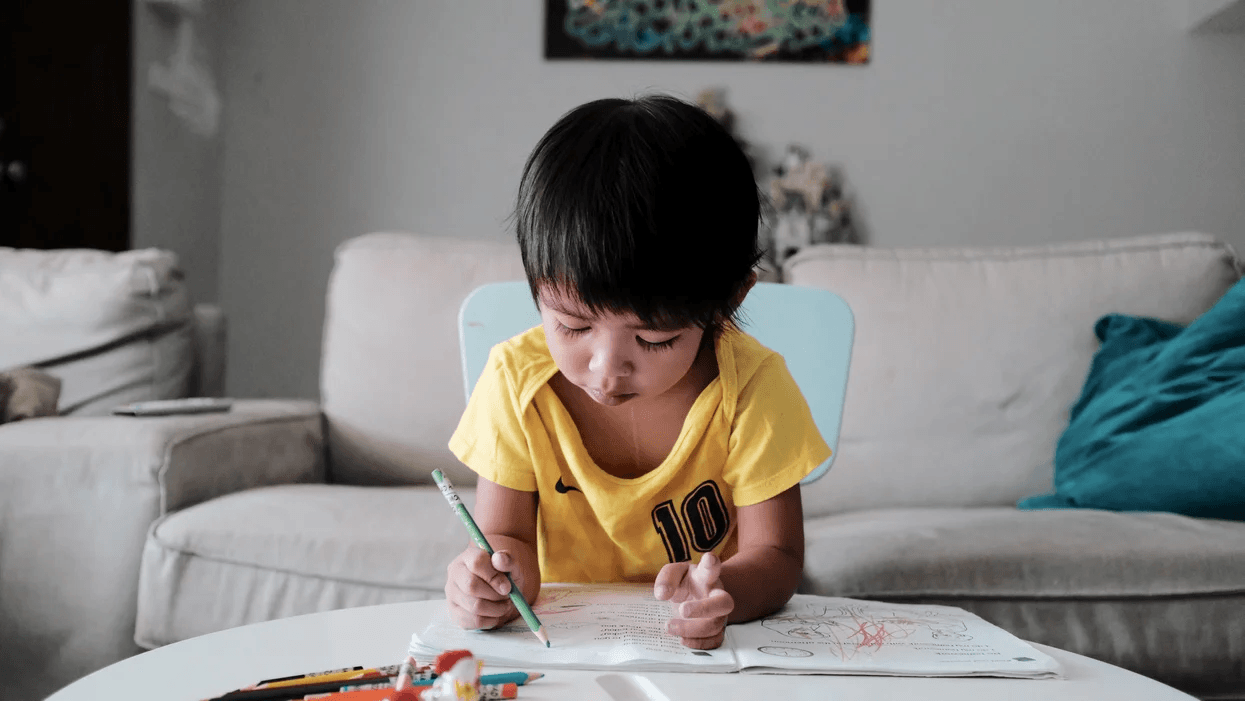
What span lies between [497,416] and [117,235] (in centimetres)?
209

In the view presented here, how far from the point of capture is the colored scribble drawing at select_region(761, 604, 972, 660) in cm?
65

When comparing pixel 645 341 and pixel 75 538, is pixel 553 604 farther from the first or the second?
pixel 75 538

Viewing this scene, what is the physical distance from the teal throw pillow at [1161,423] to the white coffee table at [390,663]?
32.7 inches

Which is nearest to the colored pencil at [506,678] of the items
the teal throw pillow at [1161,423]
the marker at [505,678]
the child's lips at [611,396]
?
the marker at [505,678]

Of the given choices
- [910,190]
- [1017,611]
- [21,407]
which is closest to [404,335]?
[21,407]

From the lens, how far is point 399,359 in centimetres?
173

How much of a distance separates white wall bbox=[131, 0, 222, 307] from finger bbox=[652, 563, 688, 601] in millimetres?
2373

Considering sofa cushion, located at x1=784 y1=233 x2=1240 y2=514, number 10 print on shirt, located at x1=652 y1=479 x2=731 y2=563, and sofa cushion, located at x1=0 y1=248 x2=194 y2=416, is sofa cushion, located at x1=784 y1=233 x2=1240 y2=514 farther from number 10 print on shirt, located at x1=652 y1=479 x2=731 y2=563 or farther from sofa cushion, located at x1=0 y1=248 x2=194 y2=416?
sofa cushion, located at x1=0 y1=248 x2=194 y2=416

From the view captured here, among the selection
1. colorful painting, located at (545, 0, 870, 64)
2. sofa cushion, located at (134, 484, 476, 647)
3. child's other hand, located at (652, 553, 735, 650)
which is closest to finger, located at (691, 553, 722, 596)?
child's other hand, located at (652, 553, 735, 650)

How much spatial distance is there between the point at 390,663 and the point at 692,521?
36cm

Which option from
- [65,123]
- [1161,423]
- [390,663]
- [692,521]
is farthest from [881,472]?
[65,123]

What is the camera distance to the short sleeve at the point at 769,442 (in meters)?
0.83

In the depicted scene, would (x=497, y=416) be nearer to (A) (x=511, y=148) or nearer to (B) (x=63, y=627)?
(B) (x=63, y=627)

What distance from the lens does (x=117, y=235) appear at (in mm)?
2525
